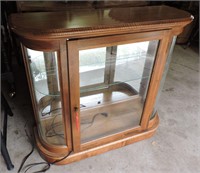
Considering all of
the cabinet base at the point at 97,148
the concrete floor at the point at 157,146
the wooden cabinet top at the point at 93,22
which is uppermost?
the wooden cabinet top at the point at 93,22

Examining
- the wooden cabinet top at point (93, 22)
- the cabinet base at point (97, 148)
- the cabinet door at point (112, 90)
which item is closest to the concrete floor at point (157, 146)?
the cabinet base at point (97, 148)

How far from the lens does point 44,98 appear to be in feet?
3.67

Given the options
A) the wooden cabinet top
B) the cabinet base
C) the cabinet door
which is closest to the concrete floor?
the cabinet base

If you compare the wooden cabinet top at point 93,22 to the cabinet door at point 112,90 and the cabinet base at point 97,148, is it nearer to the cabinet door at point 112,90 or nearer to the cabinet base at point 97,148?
the cabinet door at point 112,90

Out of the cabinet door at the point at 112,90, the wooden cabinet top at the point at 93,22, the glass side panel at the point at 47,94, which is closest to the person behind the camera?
the wooden cabinet top at the point at 93,22

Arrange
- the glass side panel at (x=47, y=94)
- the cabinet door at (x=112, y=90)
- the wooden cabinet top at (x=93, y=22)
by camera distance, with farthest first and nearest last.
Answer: the cabinet door at (x=112, y=90)
the glass side panel at (x=47, y=94)
the wooden cabinet top at (x=93, y=22)

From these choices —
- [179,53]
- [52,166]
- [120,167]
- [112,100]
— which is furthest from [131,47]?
[179,53]

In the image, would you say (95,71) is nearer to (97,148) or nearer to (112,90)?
(112,90)

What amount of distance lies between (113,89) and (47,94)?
0.54 meters

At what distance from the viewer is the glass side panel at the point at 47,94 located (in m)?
0.96

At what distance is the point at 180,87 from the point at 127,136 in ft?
3.43

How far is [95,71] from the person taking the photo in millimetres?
1351

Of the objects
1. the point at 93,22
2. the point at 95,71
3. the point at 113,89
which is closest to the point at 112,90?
the point at 113,89

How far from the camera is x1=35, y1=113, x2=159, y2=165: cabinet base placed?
115 cm
